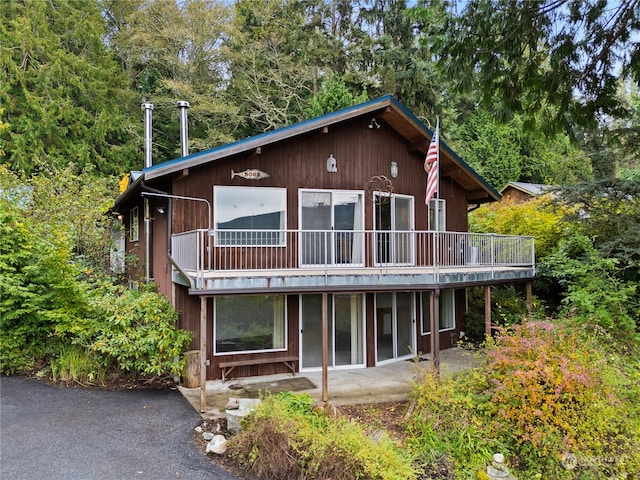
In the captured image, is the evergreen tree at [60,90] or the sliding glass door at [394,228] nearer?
the sliding glass door at [394,228]

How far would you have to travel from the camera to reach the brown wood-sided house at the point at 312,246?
796cm

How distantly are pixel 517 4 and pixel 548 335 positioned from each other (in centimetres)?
550

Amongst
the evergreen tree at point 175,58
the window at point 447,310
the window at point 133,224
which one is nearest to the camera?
the window at point 447,310

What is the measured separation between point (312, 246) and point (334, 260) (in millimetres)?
580

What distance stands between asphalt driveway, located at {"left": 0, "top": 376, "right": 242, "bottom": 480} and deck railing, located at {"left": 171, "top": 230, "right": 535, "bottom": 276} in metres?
2.40

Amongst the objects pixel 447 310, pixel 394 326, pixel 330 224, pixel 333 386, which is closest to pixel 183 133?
pixel 330 224

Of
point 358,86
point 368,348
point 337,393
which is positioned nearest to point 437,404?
point 337,393

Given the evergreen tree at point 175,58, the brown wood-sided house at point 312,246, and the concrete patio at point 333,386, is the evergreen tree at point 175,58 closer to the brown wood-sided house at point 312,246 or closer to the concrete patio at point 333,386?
the brown wood-sided house at point 312,246

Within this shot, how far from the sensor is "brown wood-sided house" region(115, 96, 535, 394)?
7957 millimetres

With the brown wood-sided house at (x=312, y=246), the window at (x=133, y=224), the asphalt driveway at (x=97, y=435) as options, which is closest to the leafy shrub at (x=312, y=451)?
the asphalt driveway at (x=97, y=435)

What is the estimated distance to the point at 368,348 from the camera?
9.62 metres

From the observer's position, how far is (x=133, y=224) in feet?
40.3

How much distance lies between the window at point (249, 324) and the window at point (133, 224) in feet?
16.2

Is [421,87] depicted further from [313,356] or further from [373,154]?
[313,356]
